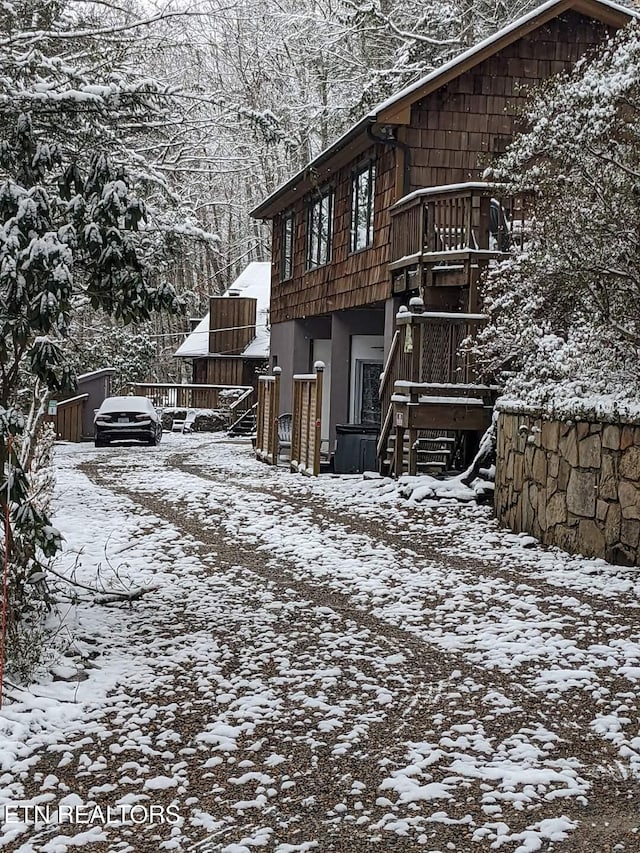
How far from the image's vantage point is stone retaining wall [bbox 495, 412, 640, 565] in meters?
7.78

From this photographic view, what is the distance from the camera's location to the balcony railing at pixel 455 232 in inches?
494

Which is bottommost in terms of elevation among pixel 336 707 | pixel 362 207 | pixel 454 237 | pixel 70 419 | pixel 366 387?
pixel 336 707

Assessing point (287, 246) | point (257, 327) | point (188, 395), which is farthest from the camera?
point (257, 327)

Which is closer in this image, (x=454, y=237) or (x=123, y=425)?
(x=454, y=237)

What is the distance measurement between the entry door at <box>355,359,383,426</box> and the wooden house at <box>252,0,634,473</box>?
3cm

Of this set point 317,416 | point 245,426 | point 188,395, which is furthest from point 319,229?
point 188,395

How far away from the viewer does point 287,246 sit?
2473 cm

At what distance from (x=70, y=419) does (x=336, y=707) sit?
2251cm

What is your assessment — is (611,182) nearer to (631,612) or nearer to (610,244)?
(610,244)

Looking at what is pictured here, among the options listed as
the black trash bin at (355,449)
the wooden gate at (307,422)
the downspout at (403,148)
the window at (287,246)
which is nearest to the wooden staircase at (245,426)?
the window at (287,246)

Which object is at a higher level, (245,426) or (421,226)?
(421,226)

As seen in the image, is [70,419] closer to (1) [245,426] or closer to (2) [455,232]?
(1) [245,426]

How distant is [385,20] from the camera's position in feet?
73.5

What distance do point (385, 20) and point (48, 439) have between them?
18662 millimetres
